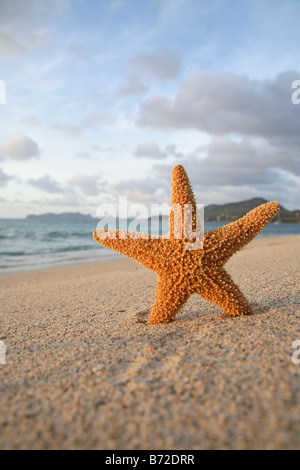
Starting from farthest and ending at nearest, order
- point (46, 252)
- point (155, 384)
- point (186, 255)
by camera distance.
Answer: point (46, 252)
point (186, 255)
point (155, 384)

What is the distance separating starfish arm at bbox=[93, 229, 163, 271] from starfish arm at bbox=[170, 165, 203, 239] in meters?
0.24

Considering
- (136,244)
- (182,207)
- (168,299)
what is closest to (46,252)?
(136,244)

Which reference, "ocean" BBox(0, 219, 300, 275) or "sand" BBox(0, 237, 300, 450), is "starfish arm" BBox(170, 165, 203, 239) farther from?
"sand" BBox(0, 237, 300, 450)

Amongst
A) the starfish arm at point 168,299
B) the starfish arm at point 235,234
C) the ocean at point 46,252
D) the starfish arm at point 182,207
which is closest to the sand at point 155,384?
the starfish arm at point 168,299

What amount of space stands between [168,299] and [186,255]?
1.78 feet

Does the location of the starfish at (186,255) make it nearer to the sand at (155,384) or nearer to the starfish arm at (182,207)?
the starfish arm at (182,207)

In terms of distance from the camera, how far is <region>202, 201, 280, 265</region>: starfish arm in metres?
3.40

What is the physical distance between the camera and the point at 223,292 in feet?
11.1

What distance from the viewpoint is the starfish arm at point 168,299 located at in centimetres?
343

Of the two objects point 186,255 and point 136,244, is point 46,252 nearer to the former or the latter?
point 136,244

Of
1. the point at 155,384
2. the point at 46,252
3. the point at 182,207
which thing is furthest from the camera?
the point at 46,252

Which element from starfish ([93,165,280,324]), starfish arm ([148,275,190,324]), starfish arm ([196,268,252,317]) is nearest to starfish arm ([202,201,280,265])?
starfish ([93,165,280,324])

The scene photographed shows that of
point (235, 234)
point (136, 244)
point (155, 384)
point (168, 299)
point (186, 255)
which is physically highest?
point (235, 234)
